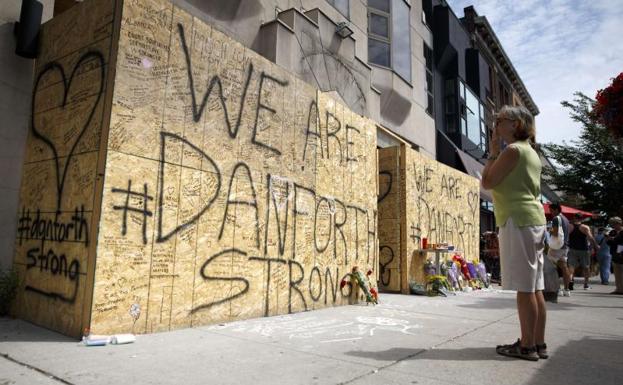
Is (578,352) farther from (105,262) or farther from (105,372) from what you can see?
(105,262)

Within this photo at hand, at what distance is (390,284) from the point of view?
8164 millimetres

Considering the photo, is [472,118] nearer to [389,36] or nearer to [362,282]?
[389,36]

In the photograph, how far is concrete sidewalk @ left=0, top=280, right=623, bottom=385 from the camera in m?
2.61

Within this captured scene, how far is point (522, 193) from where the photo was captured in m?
3.28

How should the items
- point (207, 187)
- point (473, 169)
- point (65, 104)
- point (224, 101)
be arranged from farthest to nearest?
point (473, 169) < point (224, 101) < point (207, 187) < point (65, 104)

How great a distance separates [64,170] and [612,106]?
19.8 ft

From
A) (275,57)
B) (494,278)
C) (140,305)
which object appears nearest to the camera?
(140,305)

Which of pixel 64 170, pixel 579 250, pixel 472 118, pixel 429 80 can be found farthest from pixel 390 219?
pixel 472 118

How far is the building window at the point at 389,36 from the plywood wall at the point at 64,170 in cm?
965

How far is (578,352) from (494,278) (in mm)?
9392

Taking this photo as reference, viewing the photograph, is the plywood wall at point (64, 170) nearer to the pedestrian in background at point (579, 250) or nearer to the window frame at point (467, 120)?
the pedestrian in background at point (579, 250)

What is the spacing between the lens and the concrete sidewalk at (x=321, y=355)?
8.56 ft

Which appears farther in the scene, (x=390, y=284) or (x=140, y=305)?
(x=390, y=284)

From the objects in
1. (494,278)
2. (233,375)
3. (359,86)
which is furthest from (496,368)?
(494,278)
